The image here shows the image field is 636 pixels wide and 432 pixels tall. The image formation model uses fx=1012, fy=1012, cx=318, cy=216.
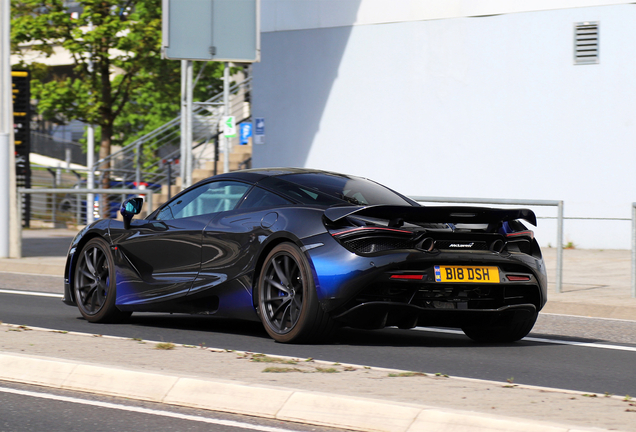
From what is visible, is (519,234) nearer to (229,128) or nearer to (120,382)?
(120,382)

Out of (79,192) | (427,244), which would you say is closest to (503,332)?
(427,244)

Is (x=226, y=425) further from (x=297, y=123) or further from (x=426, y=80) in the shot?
(x=297, y=123)

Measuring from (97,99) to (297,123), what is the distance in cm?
957

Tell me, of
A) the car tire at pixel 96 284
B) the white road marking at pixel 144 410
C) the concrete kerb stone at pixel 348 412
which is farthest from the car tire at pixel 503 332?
the white road marking at pixel 144 410

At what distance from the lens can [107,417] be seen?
197 inches

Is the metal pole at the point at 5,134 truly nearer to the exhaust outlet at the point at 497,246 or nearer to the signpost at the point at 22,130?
the signpost at the point at 22,130

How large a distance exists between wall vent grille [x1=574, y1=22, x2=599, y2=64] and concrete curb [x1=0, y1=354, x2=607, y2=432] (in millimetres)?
13937

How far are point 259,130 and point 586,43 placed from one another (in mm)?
7469

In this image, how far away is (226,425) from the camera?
4.80 metres

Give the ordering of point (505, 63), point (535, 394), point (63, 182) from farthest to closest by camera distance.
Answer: point (63, 182), point (505, 63), point (535, 394)

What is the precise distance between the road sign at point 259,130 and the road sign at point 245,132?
295 cm

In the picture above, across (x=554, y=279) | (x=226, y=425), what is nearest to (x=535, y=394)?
(x=226, y=425)

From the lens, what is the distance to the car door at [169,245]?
7.82 meters

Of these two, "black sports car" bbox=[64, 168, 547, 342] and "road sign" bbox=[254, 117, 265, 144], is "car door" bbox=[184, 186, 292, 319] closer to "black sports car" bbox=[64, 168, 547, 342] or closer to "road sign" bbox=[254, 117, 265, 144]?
"black sports car" bbox=[64, 168, 547, 342]
